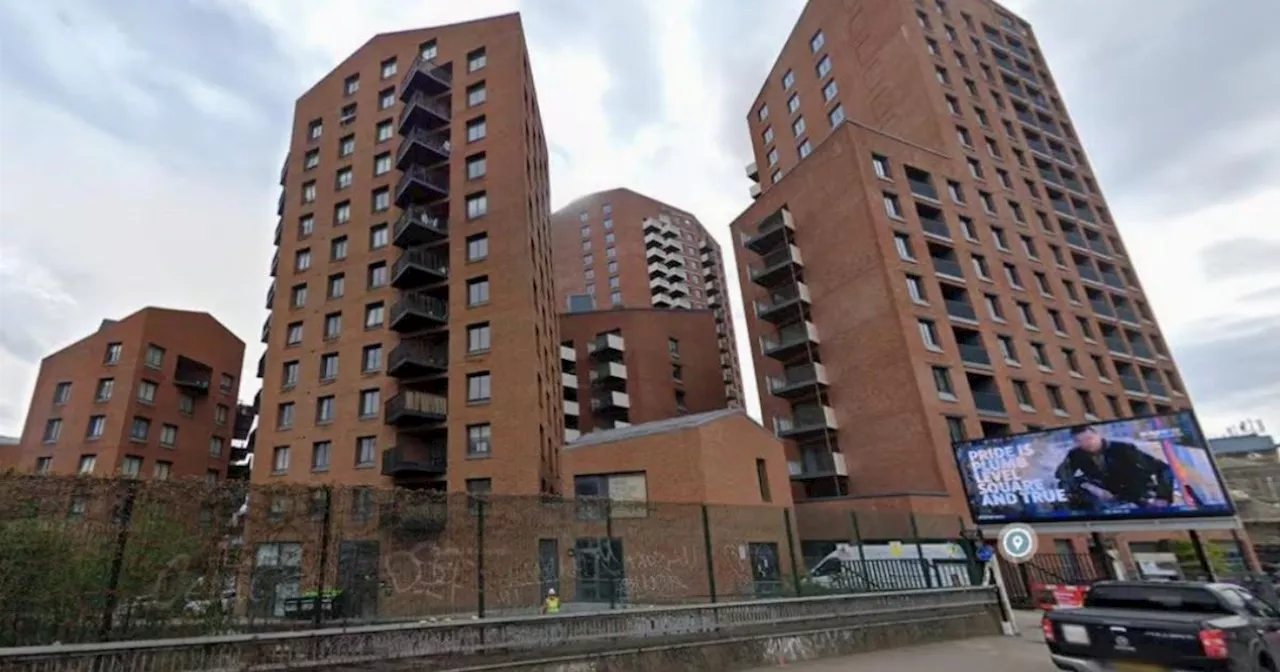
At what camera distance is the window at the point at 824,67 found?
4909 cm

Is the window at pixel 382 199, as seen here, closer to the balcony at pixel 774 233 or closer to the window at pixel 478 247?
the window at pixel 478 247

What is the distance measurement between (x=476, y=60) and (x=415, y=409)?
2428 cm

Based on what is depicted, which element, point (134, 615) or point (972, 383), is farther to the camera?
point (972, 383)

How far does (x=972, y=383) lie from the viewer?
3391cm

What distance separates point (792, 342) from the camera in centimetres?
3775

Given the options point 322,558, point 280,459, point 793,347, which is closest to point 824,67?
point 793,347

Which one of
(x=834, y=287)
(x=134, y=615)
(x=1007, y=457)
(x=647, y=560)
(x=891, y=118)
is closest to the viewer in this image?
(x=134, y=615)

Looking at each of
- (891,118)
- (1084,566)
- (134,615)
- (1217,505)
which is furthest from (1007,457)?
(891,118)

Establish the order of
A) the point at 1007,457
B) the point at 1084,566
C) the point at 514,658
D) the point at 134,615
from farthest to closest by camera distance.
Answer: the point at 1084,566
the point at 1007,457
the point at 514,658
the point at 134,615

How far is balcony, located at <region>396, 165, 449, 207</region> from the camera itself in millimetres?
35478

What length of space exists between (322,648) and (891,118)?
158 ft

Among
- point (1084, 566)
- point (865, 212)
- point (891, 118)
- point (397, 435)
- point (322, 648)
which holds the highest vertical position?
point (891, 118)

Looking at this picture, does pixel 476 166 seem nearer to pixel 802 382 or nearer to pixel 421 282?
pixel 421 282

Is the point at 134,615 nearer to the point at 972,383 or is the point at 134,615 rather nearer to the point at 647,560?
the point at 647,560
